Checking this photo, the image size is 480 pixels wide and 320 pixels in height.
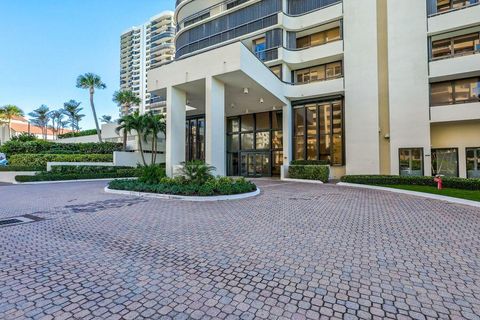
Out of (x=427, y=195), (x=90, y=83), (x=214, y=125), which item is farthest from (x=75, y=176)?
(x=427, y=195)

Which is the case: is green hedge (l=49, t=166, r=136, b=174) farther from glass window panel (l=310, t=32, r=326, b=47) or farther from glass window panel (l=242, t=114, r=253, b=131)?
glass window panel (l=310, t=32, r=326, b=47)

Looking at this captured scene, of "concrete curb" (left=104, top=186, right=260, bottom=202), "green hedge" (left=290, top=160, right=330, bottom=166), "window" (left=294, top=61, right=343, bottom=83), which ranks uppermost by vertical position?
"window" (left=294, top=61, right=343, bottom=83)

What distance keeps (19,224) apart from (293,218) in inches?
275

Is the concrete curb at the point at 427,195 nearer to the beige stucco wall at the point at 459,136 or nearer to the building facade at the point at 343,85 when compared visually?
the building facade at the point at 343,85

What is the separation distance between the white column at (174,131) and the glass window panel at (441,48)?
17568 mm

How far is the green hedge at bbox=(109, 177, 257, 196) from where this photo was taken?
10.3 metres

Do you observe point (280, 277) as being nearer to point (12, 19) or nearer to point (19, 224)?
point (19, 224)

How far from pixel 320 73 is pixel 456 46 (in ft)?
29.1

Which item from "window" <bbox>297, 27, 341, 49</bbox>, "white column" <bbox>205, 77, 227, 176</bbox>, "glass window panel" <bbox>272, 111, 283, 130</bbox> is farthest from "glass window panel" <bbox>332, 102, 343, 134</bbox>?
"white column" <bbox>205, 77, 227, 176</bbox>

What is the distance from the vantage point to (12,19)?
16.2 meters

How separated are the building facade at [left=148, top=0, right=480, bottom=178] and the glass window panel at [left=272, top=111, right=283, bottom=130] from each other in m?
0.09

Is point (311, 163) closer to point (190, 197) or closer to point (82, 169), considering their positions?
point (190, 197)

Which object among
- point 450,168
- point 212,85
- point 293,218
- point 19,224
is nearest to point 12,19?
point 212,85

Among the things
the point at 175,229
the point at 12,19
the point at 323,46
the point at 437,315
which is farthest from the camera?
the point at 323,46
